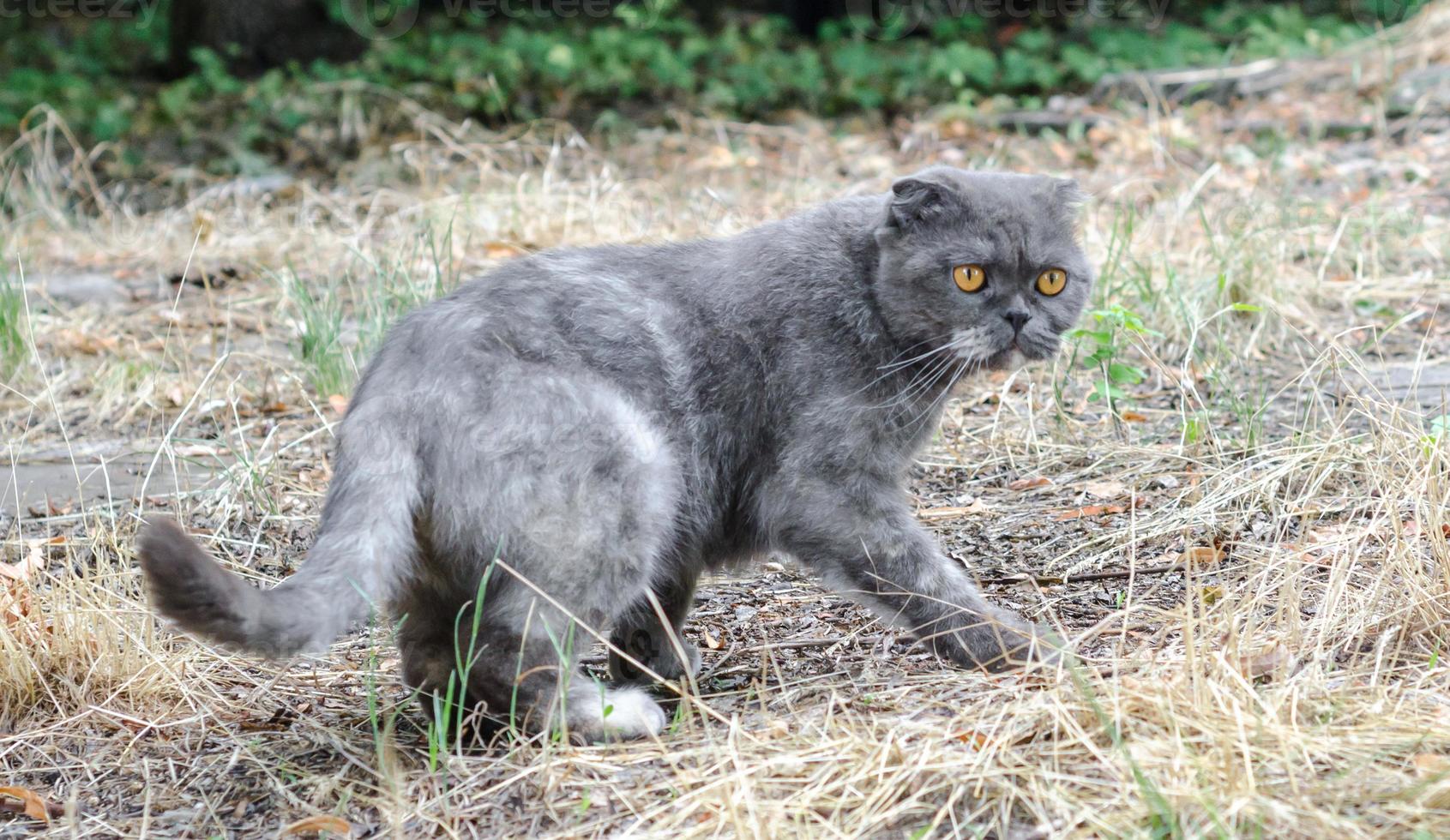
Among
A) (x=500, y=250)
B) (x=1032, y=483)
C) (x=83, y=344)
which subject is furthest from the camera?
(x=500, y=250)

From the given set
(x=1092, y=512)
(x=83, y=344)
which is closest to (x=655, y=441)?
(x=1092, y=512)

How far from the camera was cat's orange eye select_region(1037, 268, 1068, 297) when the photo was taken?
10.6 feet

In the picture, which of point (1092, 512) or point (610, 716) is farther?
point (1092, 512)

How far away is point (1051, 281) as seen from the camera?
10.7 feet

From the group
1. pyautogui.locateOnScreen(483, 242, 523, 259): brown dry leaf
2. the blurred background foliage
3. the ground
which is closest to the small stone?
the ground

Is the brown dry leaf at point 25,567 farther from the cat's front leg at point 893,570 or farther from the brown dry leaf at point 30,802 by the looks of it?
the cat's front leg at point 893,570

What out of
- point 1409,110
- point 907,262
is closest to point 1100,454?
point 907,262

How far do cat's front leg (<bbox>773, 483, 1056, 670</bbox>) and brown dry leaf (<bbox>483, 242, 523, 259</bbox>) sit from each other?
132 inches

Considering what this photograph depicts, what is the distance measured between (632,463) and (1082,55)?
31.2 ft

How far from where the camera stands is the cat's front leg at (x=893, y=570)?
298cm

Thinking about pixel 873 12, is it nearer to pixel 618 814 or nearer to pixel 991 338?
pixel 991 338

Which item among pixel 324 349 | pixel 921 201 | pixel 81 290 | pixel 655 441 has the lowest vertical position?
pixel 81 290

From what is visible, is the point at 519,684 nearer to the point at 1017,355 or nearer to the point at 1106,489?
the point at 1017,355

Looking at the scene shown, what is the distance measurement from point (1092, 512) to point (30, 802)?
2808 mm
